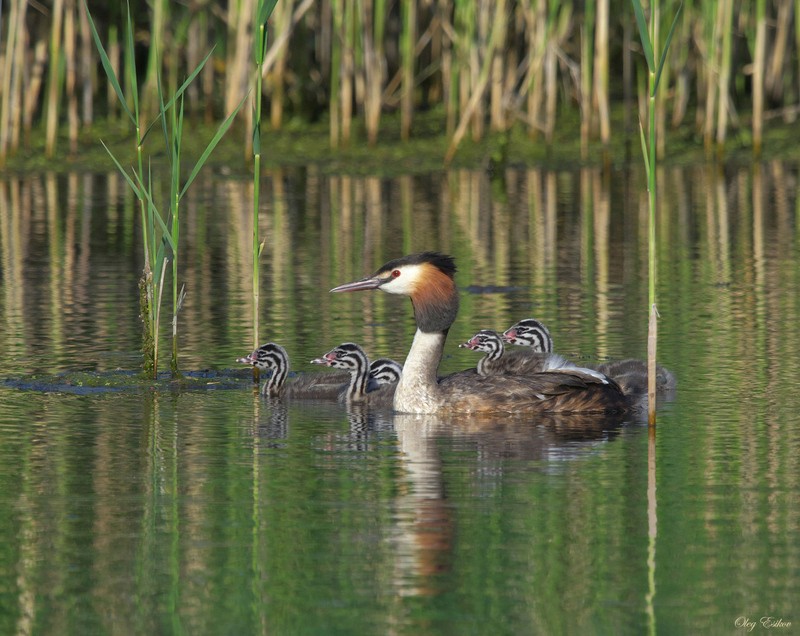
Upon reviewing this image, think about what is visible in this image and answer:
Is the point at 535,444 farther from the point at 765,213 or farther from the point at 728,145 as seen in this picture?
the point at 728,145

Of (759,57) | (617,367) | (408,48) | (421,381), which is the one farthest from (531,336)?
(408,48)

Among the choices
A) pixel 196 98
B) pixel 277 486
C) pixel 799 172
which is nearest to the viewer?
pixel 277 486

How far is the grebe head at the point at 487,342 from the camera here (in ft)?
35.3

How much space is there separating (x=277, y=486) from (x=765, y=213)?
11788 millimetres

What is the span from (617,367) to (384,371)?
131 cm

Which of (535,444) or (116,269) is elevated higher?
(116,269)

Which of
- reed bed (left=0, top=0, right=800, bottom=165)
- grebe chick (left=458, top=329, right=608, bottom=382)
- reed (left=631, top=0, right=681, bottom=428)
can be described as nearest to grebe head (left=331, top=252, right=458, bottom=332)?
grebe chick (left=458, top=329, right=608, bottom=382)

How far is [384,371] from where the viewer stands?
10.4 meters

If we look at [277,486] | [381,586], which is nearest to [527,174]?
[277,486]

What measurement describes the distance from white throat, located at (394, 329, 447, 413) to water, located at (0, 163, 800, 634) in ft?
0.37

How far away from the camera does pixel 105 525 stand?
6.93 metres

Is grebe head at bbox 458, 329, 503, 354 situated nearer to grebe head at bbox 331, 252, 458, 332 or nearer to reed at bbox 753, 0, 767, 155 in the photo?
grebe head at bbox 331, 252, 458, 332

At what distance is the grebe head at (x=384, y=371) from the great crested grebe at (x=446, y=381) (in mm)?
507

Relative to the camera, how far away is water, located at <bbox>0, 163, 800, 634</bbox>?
593 cm
